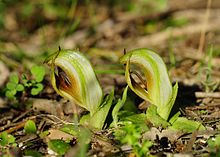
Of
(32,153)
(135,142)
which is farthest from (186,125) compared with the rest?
(32,153)

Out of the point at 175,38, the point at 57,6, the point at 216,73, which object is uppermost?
the point at 57,6

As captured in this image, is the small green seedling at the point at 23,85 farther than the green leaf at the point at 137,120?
Yes

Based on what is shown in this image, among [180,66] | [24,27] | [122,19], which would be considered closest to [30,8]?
[24,27]

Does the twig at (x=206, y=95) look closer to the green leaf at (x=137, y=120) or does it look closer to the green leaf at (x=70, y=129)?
the green leaf at (x=137, y=120)

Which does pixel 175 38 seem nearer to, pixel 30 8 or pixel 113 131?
pixel 30 8

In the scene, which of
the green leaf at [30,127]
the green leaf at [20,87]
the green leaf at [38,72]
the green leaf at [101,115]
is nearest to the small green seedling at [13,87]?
the green leaf at [20,87]

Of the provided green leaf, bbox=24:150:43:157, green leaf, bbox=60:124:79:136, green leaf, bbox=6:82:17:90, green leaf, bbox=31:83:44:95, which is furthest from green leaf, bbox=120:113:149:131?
green leaf, bbox=6:82:17:90

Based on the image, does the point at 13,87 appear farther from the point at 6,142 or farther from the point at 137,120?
the point at 137,120
